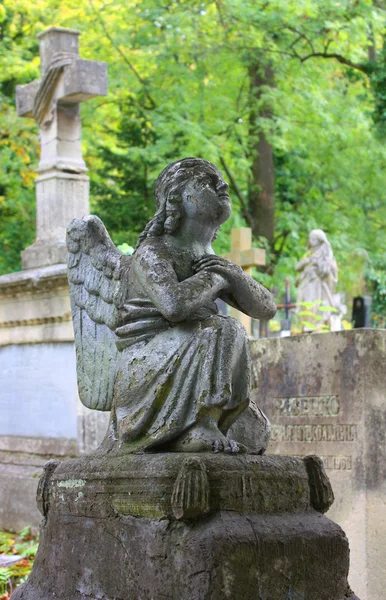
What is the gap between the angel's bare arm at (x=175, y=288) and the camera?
490 cm

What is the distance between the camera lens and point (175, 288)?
4.91 m

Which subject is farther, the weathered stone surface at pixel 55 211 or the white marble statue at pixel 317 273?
the white marble statue at pixel 317 273

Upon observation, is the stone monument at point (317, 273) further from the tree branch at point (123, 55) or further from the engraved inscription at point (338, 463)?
the engraved inscription at point (338, 463)

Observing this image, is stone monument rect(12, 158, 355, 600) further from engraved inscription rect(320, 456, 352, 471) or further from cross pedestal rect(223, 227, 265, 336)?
cross pedestal rect(223, 227, 265, 336)

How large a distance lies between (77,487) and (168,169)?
163 cm

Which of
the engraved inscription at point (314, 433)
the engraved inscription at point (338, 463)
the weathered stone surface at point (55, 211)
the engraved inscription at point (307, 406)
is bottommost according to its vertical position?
the engraved inscription at point (338, 463)

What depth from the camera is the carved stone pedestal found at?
172 inches

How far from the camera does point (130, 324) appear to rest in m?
5.21

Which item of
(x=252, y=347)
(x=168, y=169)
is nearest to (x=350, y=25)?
(x=252, y=347)

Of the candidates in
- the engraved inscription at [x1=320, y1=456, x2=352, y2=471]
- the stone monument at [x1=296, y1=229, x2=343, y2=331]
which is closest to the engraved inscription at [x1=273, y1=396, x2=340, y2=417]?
the engraved inscription at [x1=320, y1=456, x2=352, y2=471]

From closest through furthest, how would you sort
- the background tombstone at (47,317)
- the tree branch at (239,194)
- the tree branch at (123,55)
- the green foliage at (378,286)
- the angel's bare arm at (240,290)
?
the angel's bare arm at (240,290)
the background tombstone at (47,317)
the tree branch at (123,55)
the tree branch at (239,194)
the green foliage at (378,286)

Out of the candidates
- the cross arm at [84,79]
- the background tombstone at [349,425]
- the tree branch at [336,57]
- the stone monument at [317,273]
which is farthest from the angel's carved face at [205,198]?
the tree branch at [336,57]

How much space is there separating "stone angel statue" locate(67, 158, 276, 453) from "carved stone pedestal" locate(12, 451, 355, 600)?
212 millimetres

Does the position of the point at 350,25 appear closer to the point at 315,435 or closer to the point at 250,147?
the point at 250,147
